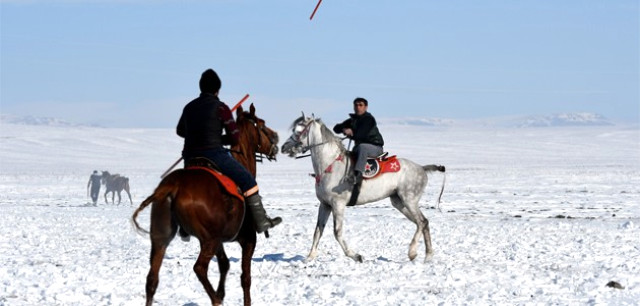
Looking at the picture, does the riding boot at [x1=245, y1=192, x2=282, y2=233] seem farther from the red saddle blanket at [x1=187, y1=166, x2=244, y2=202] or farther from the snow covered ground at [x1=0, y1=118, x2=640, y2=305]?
the snow covered ground at [x1=0, y1=118, x2=640, y2=305]

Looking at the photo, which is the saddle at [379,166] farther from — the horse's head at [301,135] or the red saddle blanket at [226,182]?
the red saddle blanket at [226,182]

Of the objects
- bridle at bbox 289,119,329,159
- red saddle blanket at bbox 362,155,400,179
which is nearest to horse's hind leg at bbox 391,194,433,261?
red saddle blanket at bbox 362,155,400,179

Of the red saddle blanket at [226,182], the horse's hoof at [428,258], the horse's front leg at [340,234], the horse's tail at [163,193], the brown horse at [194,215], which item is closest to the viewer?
the horse's tail at [163,193]

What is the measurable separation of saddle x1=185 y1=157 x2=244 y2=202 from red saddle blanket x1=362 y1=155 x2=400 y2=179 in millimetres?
5085

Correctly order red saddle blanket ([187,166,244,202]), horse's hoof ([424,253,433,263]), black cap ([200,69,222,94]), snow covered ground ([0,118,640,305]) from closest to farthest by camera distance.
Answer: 1. red saddle blanket ([187,166,244,202])
2. black cap ([200,69,222,94])
3. snow covered ground ([0,118,640,305])
4. horse's hoof ([424,253,433,263])

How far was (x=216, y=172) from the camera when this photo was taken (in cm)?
891

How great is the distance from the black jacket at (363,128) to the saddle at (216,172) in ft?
16.4

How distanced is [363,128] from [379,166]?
2.19ft

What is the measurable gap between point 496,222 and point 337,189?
732cm

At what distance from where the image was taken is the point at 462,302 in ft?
32.5

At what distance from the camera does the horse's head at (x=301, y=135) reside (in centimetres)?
1370

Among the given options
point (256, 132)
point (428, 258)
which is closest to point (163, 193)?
point (256, 132)

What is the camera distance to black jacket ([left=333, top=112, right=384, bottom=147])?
13.9 m

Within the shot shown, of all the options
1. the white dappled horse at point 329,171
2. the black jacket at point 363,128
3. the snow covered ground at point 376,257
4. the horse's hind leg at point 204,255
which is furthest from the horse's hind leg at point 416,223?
the horse's hind leg at point 204,255
